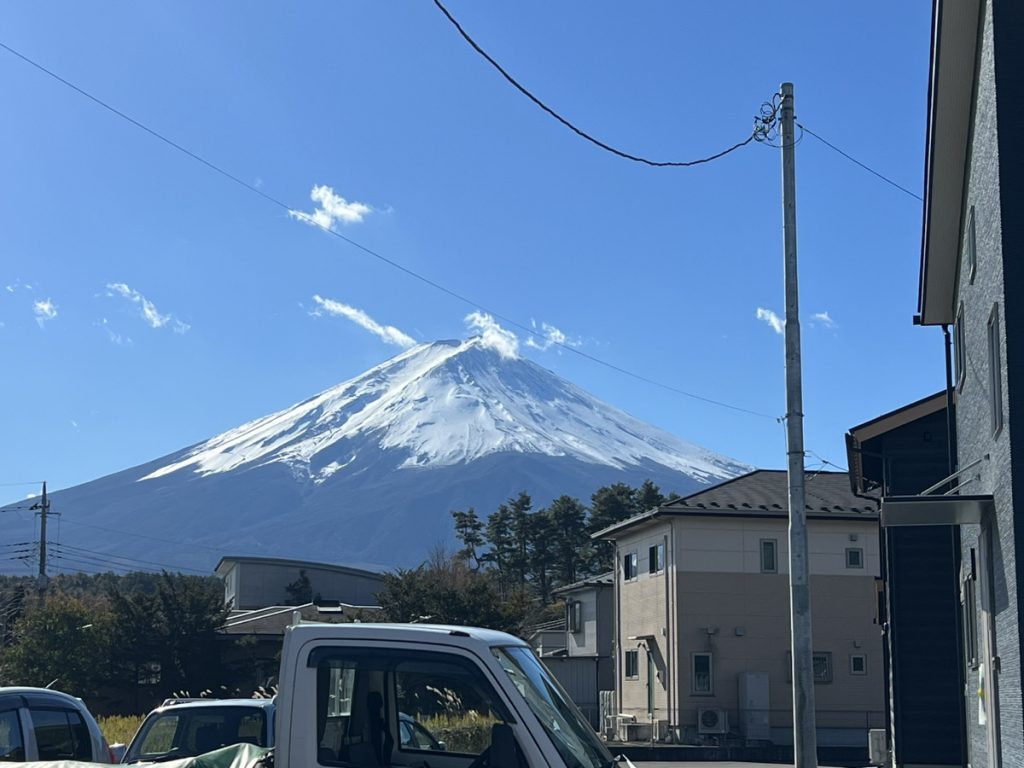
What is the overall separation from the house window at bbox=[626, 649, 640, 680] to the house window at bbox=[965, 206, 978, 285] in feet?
86.8

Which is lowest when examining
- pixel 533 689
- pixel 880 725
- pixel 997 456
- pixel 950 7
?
pixel 880 725

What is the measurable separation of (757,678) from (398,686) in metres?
31.0

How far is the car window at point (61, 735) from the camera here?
8.94m

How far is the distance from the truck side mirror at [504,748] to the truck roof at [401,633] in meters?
0.42

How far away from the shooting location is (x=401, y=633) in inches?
234

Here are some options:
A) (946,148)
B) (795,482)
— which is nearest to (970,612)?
(795,482)

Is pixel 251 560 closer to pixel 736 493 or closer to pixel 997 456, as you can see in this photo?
pixel 736 493

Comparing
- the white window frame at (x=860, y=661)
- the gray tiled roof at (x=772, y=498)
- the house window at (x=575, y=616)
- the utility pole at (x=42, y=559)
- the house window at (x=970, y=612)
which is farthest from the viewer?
the utility pole at (x=42, y=559)

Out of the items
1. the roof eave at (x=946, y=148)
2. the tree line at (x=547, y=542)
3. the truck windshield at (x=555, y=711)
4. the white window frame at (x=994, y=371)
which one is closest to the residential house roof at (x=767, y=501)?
the roof eave at (x=946, y=148)

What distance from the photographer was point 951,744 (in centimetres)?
1908

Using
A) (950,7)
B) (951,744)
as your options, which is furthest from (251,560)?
(950,7)

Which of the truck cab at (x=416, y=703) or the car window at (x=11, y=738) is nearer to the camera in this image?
the truck cab at (x=416, y=703)

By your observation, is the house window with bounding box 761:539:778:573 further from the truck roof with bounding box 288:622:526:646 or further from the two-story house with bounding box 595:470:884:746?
the truck roof with bounding box 288:622:526:646

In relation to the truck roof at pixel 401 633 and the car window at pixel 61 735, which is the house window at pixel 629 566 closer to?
the car window at pixel 61 735
